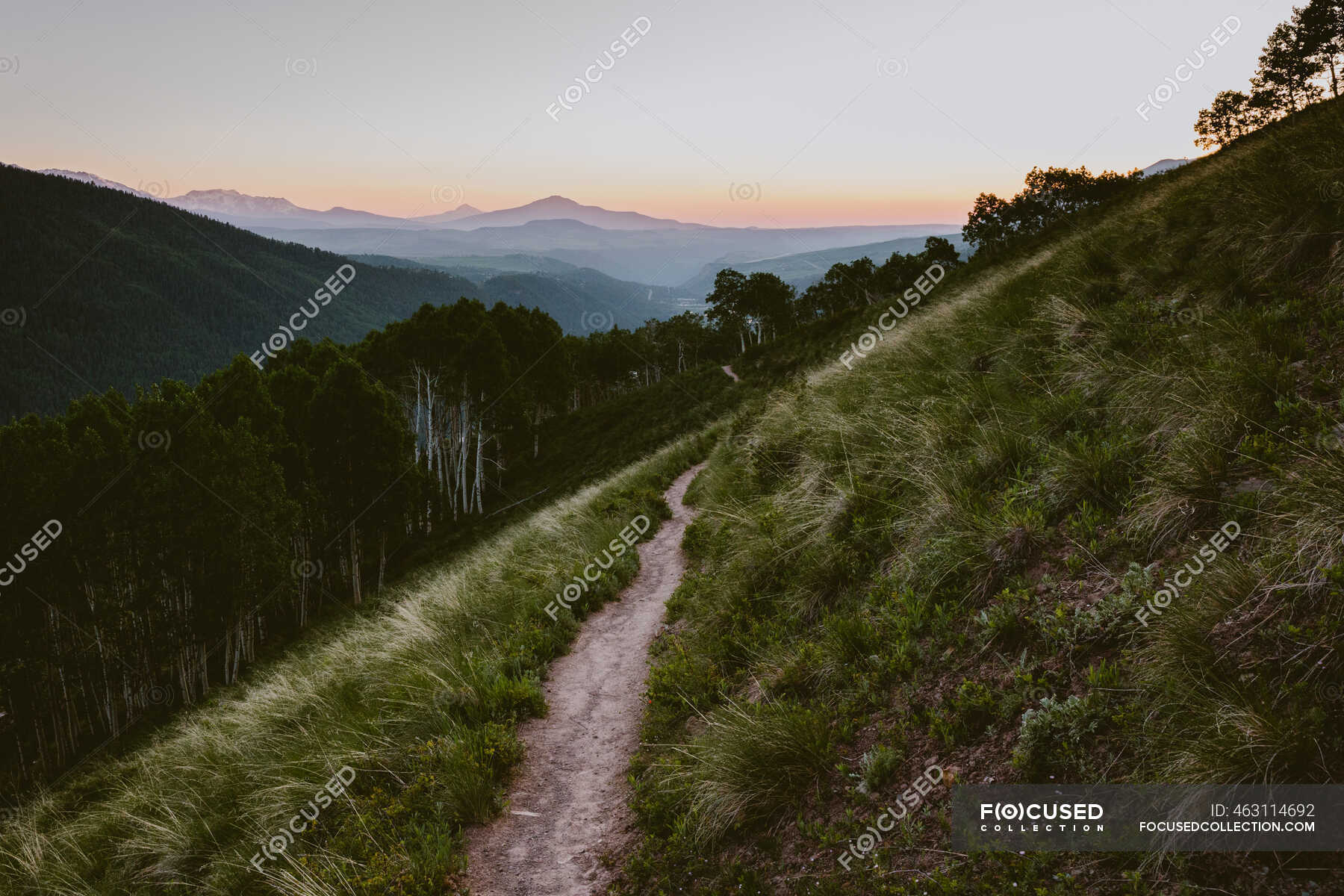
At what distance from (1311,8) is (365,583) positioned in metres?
62.2

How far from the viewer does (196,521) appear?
989 inches

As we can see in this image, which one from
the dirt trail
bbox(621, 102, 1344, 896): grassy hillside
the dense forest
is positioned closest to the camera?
bbox(621, 102, 1344, 896): grassy hillside

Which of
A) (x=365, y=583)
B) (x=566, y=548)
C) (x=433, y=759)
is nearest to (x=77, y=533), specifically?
(x=365, y=583)

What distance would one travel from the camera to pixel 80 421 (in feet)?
94.0

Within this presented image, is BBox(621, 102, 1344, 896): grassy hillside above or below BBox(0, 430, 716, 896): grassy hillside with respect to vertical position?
above

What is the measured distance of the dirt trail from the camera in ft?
15.6

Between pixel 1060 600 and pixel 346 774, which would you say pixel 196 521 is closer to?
pixel 346 774

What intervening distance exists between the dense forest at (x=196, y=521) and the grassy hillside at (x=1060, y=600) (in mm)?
25980

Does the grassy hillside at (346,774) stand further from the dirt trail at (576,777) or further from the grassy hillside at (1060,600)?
the grassy hillside at (1060,600)

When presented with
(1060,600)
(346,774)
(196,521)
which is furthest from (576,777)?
(196,521)

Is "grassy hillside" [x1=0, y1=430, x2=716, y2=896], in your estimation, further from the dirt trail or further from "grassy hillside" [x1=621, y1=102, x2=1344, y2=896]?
"grassy hillside" [x1=621, y1=102, x2=1344, y2=896]

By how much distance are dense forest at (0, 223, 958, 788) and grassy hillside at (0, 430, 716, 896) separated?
1801 cm

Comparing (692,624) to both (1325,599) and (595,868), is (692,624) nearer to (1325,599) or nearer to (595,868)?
(595,868)

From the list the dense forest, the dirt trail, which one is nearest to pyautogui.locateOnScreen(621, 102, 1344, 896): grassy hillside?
the dirt trail
